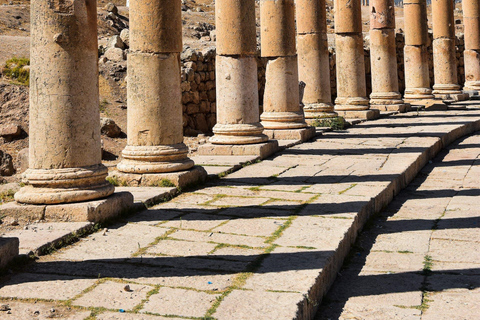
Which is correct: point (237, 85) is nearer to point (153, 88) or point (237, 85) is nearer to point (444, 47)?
point (153, 88)

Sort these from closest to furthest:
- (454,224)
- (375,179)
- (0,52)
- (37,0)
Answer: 1. (37,0)
2. (454,224)
3. (375,179)
4. (0,52)

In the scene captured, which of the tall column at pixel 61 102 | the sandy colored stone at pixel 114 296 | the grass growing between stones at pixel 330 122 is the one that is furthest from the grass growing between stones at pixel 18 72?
the sandy colored stone at pixel 114 296

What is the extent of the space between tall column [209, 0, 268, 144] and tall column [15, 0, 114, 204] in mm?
4041

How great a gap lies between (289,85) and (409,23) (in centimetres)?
920

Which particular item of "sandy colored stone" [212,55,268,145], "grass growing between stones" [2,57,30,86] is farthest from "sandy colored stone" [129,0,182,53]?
"grass growing between stones" [2,57,30,86]

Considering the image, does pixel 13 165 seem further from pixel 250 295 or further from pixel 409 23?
pixel 409 23

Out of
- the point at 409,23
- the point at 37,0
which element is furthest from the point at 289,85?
the point at 409,23

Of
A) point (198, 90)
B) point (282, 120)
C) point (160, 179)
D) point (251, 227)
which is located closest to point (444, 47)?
point (198, 90)

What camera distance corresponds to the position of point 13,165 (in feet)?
40.9

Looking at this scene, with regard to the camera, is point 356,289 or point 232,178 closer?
point 356,289

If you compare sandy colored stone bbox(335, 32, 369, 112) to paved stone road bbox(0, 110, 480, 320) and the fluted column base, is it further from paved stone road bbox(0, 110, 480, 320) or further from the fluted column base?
paved stone road bbox(0, 110, 480, 320)

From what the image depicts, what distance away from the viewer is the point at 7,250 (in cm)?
420

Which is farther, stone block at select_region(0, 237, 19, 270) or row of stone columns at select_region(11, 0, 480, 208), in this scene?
row of stone columns at select_region(11, 0, 480, 208)

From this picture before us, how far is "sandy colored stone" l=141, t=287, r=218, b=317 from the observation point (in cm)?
347
